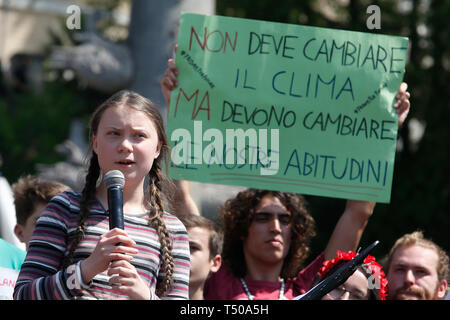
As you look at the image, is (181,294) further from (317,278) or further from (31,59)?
(31,59)

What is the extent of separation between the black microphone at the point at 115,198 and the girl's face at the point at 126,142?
0.71 feet

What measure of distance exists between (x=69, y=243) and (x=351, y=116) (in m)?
1.87

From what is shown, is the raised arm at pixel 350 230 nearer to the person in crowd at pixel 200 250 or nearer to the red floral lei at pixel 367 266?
the red floral lei at pixel 367 266

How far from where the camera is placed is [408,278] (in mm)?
3922

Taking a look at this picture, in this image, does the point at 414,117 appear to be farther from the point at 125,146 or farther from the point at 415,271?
the point at 125,146

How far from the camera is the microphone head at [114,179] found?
236 centimetres

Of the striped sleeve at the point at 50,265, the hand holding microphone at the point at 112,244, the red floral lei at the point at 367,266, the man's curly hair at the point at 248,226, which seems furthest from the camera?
the man's curly hair at the point at 248,226

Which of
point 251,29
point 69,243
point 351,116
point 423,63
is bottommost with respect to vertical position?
point 69,243

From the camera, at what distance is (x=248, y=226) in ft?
13.8

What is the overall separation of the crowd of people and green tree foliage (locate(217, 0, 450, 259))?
Result: 646 cm

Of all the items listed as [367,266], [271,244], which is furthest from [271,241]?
[367,266]

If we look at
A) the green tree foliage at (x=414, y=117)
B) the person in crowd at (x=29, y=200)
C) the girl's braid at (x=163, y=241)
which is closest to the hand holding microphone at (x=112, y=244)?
the girl's braid at (x=163, y=241)

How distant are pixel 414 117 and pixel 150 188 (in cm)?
944

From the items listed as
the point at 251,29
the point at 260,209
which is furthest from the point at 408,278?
the point at 251,29
